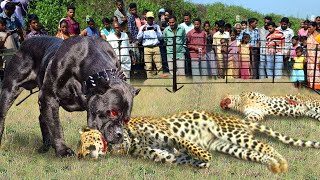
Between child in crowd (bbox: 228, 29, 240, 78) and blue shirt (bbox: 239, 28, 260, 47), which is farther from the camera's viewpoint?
blue shirt (bbox: 239, 28, 260, 47)

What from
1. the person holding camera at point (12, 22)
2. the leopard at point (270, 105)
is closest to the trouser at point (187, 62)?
the leopard at point (270, 105)

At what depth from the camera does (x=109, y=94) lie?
560cm

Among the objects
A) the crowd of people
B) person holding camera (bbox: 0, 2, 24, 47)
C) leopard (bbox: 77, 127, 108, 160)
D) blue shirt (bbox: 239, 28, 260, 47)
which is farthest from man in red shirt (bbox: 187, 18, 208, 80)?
leopard (bbox: 77, 127, 108, 160)

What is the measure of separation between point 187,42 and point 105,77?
9292 mm

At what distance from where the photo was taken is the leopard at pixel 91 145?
7094 millimetres

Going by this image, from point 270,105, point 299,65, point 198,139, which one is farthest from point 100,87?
point 299,65

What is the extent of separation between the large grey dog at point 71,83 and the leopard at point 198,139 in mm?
1078

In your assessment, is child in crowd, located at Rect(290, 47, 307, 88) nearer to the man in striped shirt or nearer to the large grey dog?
the man in striped shirt

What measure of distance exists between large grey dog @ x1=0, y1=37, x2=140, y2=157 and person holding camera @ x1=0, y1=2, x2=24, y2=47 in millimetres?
5703

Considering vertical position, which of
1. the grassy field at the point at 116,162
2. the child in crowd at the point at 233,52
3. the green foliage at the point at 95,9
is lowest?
the grassy field at the point at 116,162

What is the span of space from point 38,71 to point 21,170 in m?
1.39

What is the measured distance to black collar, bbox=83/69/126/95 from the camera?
5.83 metres

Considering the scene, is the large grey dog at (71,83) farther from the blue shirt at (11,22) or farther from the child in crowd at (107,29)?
the child in crowd at (107,29)

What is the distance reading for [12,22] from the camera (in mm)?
13766
